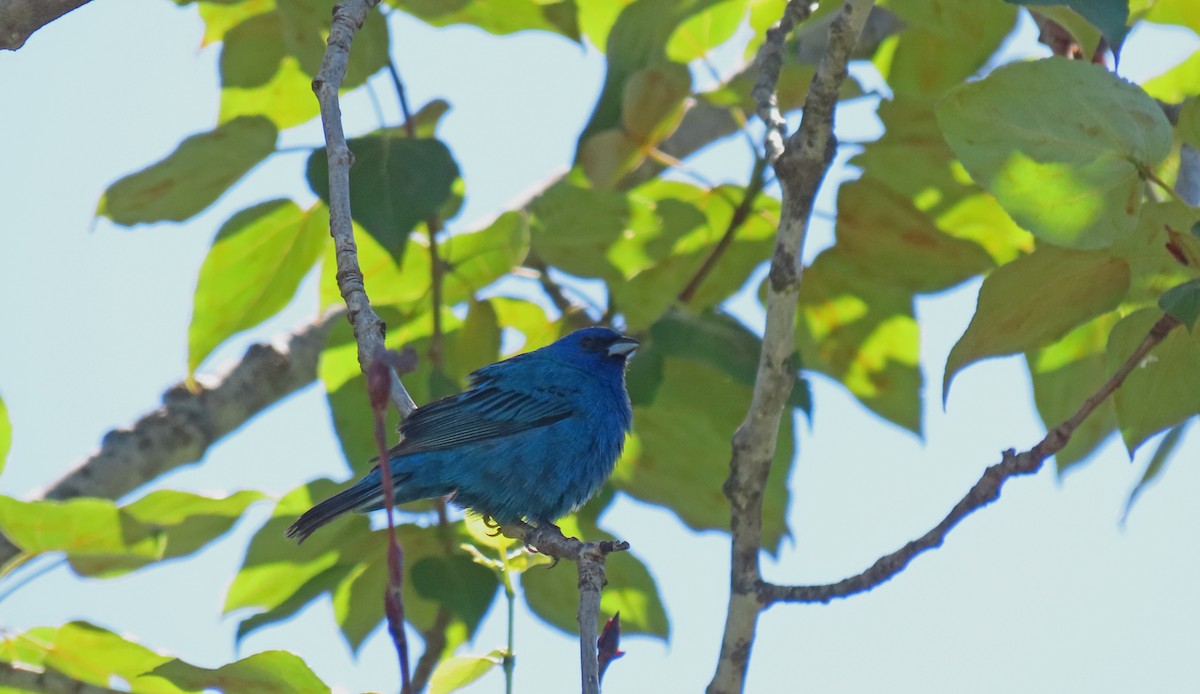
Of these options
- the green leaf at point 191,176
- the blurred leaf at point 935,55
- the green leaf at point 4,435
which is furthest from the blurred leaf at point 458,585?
the blurred leaf at point 935,55

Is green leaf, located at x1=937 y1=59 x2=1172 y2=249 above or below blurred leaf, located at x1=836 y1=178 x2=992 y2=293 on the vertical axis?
below

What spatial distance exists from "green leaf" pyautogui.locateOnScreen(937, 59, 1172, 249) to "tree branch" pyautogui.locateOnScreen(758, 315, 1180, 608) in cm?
29

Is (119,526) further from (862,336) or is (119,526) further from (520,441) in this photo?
(862,336)

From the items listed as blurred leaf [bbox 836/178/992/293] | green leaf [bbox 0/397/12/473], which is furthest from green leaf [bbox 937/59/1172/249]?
green leaf [bbox 0/397/12/473]

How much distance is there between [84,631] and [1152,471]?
3.19 meters

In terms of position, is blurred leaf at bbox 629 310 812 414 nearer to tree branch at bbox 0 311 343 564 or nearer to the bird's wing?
the bird's wing

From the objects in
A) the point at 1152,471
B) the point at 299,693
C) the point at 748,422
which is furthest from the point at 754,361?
the point at 299,693

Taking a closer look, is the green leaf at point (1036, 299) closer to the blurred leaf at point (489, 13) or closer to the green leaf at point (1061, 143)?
the green leaf at point (1061, 143)

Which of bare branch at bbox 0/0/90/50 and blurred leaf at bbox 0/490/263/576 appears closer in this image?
bare branch at bbox 0/0/90/50

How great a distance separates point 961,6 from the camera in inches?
168

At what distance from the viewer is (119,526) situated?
12.9ft

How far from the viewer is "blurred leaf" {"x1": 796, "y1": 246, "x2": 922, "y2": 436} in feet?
15.5

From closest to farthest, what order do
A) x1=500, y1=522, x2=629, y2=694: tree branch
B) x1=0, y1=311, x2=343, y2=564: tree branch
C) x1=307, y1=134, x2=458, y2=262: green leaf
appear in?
x1=500, y1=522, x2=629, y2=694: tree branch
x1=307, y1=134, x2=458, y2=262: green leaf
x1=0, y1=311, x2=343, y2=564: tree branch

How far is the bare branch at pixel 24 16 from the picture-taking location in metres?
3.35
